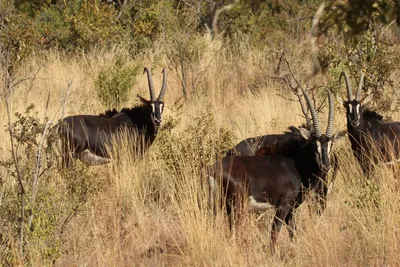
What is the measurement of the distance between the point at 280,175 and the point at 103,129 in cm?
389

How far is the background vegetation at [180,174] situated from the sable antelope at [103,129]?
34 centimetres

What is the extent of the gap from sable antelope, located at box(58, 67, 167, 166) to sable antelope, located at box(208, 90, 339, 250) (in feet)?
8.80

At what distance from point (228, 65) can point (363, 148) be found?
27.5ft

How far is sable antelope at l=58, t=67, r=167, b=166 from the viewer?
988 centimetres

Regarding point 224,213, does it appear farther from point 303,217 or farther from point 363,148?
point 363,148

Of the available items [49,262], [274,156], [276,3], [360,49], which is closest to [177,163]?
[274,156]

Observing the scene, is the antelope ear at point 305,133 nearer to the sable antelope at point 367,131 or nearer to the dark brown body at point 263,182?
the dark brown body at point 263,182

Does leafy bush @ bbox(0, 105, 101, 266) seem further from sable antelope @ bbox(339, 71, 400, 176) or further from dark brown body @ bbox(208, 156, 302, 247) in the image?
sable antelope @ bbox(339, 71, 400, 176)

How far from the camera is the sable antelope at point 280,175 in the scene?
659 centimetres

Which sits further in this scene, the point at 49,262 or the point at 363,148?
the point at 363,148

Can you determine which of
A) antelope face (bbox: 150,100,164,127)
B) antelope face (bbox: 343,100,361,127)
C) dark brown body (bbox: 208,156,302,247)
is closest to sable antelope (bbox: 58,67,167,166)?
antelope face (bbox: 150,100,164,127)

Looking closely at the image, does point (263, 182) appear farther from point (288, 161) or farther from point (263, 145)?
point (263, 145)

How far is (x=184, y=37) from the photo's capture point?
16.2 meters

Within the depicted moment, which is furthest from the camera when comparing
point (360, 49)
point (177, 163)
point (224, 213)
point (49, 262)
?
point (360, 49)
